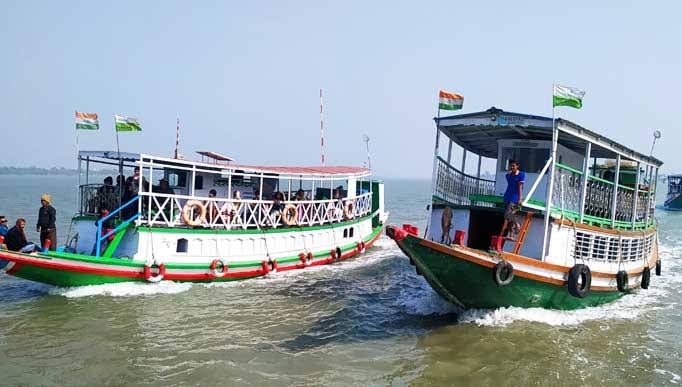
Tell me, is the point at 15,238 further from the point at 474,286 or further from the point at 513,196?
the point at 513,196

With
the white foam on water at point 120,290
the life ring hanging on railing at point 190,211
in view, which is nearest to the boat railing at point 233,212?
the life ring hanging on railing at point 190,211

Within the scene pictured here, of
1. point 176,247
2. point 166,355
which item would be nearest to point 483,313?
point 166,355

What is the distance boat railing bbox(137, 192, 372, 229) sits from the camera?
15.6m

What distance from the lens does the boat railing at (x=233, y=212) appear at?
15578mm

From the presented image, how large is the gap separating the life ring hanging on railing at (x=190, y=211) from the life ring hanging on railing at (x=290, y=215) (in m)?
3.21

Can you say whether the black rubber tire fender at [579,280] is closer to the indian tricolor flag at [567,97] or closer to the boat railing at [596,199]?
the boat railing at [596,199]

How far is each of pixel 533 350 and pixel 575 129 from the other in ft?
16.3

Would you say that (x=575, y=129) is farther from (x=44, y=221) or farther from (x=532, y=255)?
(x=44, y=221)

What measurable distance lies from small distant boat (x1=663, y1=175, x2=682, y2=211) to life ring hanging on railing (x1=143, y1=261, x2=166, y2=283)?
60931 millimetres

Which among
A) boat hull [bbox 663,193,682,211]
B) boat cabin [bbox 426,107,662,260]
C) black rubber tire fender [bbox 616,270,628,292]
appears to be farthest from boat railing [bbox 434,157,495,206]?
boat hull [bbox 663,193,682,211]

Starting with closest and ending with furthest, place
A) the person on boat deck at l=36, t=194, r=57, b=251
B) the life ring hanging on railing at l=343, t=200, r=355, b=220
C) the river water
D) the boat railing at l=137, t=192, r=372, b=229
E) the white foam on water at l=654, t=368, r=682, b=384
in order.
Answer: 1. the river water
2. the white foam on water at l=654, t=368, r=682, b=384
3. the person on boat deck at l=36, t=194, r=57, b=251
4. the boat railing at l=137, t=192, r=372, b=229
5. the life ring hanging on railing at l=343, t=200, r=355, b=220

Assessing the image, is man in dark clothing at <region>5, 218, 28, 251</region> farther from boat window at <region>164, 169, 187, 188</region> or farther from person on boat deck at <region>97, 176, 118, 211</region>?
boat window at <region>164, 169, 187, 188</region>

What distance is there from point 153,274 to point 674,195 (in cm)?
6333

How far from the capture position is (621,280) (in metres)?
14.1
